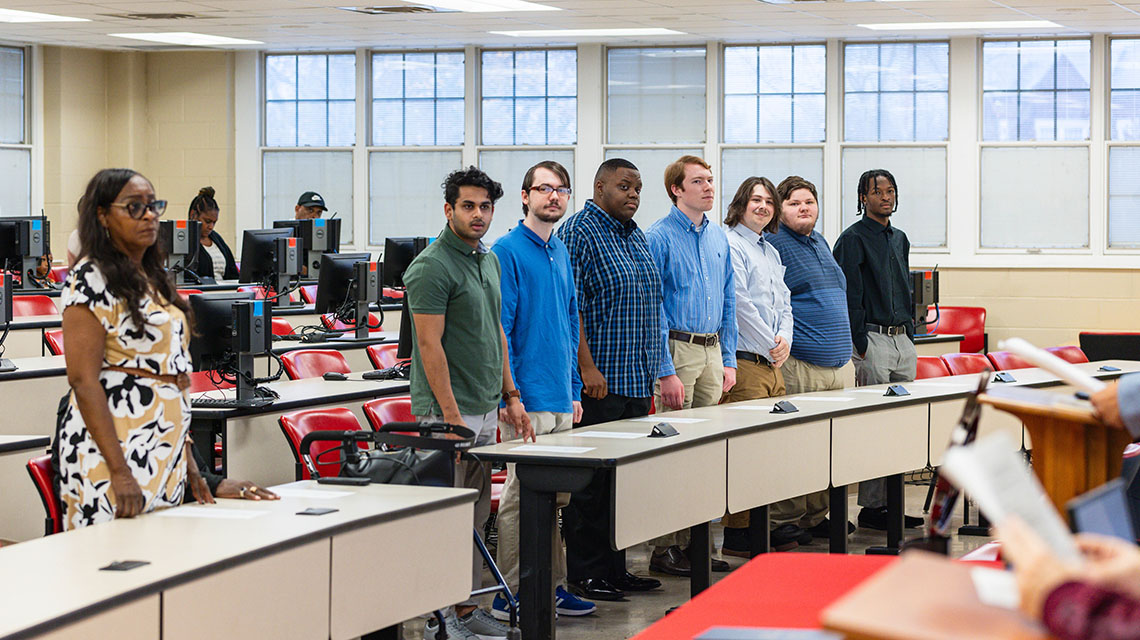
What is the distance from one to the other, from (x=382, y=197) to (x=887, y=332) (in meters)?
6.91

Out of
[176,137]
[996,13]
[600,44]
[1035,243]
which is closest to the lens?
[996,13]

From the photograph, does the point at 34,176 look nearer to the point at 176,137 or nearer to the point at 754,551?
the point at 176,137

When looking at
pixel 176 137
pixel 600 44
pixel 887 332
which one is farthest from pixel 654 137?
pixel 887 332

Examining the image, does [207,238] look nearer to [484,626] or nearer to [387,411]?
[387,411]

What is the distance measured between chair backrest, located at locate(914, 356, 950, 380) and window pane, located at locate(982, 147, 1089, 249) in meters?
4.45

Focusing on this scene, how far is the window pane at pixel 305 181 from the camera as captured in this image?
503 inches

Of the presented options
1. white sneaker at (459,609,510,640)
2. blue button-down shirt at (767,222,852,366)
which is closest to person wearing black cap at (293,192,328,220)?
blue button-down shirt at (767,222,852,366)

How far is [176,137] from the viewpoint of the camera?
1311 centimetres

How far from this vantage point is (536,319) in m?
4.67

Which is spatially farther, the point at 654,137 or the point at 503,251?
the point at 654,137

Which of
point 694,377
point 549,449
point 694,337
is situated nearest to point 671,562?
point 694,377

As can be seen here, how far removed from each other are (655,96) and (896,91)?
2.08 metres

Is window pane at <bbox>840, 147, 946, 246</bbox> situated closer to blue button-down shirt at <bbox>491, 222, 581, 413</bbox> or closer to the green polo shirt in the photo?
blue button-down shirt at <bbox>491, 222, 581, 413</bbox>

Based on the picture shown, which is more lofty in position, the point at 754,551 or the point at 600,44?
the point at 600,44
